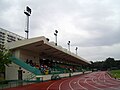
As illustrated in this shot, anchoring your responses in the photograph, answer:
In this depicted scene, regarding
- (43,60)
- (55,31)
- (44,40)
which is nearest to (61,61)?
(55,31)

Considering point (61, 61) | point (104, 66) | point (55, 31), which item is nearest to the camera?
point (55, 31)

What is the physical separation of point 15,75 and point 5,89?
11635 mm

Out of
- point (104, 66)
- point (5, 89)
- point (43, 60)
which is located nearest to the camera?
point (5, 89)

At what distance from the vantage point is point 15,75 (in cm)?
3478

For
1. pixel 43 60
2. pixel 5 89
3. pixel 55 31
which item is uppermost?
pixel 55 31

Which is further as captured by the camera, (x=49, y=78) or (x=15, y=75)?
(x=49, y=78)

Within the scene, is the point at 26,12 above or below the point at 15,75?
above

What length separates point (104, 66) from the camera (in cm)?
13500

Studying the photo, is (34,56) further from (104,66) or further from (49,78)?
(104,66)

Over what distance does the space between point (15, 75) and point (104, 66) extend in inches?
4185

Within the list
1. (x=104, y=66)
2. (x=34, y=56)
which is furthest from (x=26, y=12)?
(x=104, y=66)

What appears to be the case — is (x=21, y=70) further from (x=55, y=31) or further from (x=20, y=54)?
(x=55, y=31)

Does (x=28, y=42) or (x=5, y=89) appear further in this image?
(x=28, y=42)

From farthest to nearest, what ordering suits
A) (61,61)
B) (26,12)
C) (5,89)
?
(61,61) → (26,12) → (5,89)
